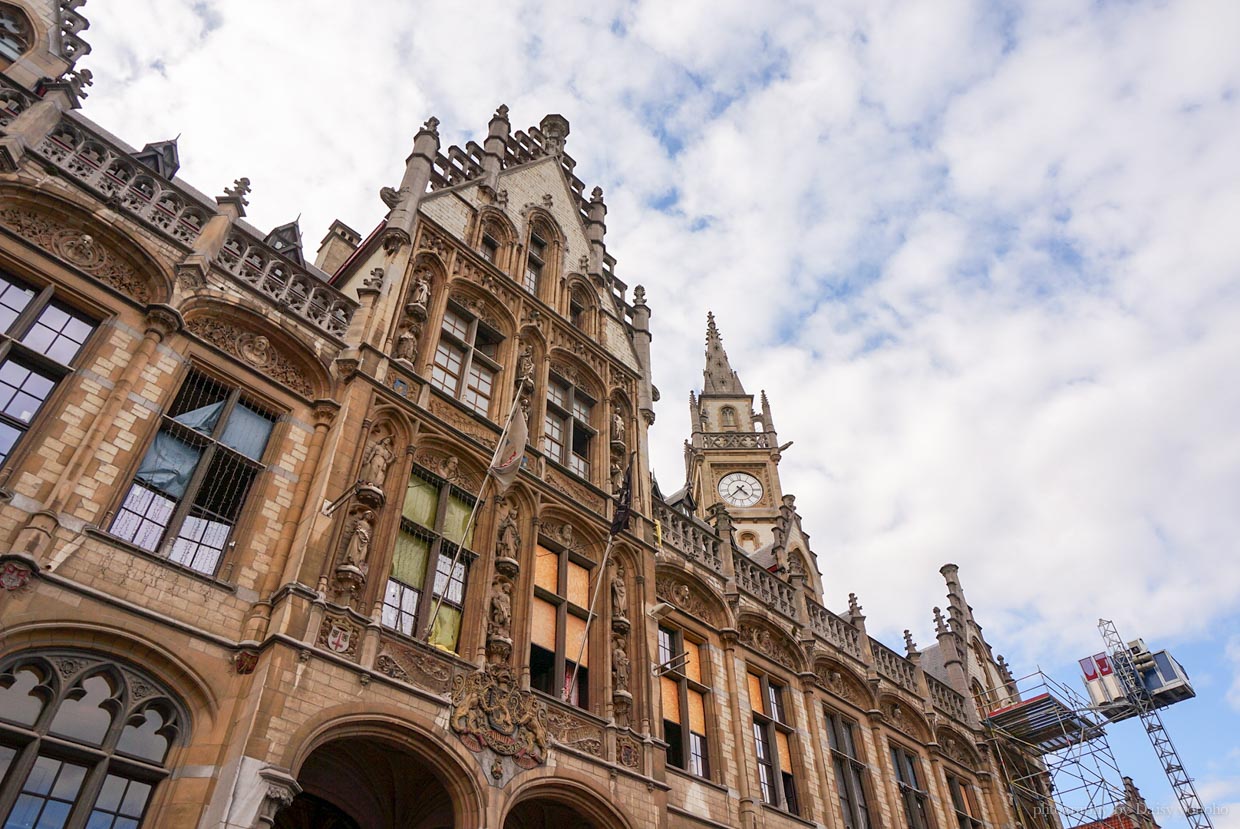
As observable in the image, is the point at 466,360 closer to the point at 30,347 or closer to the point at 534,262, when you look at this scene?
the point at 534,262

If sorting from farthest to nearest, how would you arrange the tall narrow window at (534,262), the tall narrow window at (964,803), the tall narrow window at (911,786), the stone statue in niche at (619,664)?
the tall narrow window at (964,803), the tall narrow window at (911,786), the tall narrow window at (534,262), the stone statue in niche at (619,664)

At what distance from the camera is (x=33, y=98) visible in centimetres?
1338

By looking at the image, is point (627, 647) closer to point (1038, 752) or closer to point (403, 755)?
point (403, 755)

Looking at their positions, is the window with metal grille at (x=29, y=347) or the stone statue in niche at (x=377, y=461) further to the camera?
the stone statue in niche at (x=377, y=461)

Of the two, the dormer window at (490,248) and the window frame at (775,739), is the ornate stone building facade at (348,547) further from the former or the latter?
the dormer window at (490,248)

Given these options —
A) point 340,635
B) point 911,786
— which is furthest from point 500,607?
point 911,786

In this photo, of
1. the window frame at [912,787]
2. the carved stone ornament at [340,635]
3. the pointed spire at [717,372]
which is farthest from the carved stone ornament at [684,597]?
the pointed spire at [717,372]

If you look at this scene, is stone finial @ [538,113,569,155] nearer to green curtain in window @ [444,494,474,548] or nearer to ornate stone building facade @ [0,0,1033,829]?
ornate stone building facade @ [0,0,1033,829]

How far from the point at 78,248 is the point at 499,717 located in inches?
356

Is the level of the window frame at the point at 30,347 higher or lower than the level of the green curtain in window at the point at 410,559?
higher

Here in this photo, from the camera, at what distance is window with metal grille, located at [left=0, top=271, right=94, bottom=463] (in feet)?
36.5

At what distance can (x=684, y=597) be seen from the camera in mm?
19547

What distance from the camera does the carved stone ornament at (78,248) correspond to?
12273 millimetres

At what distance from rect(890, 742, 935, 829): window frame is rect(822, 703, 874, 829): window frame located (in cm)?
147
